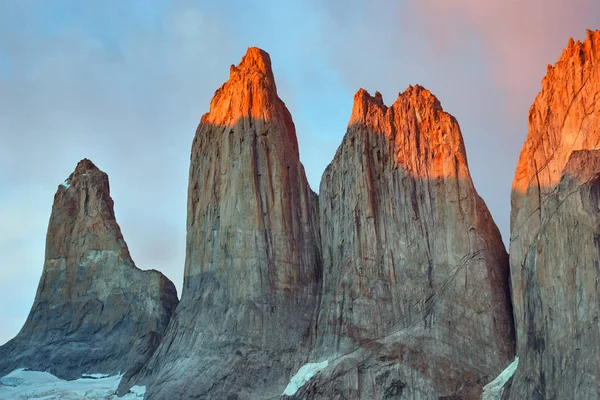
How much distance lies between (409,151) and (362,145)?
3.11 meters

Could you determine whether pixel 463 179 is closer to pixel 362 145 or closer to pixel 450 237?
pixel 450 237

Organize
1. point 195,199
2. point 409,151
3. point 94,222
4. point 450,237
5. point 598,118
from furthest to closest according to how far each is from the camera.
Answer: point 94,222 < point 195,199 < point 409,151 < point 450,237 < point 598,118

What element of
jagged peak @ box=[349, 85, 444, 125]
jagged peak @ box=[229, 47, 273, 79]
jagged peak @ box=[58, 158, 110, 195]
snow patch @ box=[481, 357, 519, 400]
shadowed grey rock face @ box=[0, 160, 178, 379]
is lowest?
snow patch @ box=[481, 357, 519, 400]

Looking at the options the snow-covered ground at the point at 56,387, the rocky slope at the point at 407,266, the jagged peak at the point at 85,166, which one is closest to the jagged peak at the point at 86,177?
the jagged peak at the point at 85,166

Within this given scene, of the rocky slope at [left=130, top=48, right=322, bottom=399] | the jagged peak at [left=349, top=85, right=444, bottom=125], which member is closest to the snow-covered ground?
the rocky slope at [left=130, top=48, right=322, bottom=399]

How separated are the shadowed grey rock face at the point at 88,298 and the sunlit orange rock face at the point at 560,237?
98.9ft

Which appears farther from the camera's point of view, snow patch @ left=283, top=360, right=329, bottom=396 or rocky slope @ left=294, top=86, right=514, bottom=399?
snow patch @ left=283, top=360, right=329, bottom=396

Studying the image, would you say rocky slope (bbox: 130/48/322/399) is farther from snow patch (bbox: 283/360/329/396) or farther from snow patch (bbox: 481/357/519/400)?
snow patch (bbox: 481/357/519/400)

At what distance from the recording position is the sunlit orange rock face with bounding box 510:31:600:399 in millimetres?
41312

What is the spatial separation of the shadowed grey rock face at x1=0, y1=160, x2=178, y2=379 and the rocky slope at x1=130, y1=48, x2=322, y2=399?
725 centimetres

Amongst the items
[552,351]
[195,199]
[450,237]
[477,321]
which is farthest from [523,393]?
[195,199]

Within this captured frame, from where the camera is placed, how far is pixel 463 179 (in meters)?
56.2

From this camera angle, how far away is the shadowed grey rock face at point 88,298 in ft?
235

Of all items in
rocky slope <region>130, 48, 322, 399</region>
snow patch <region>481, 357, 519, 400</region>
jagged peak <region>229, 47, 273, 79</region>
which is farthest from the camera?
jagged peak <region>229, 47, 273, 79</region>
